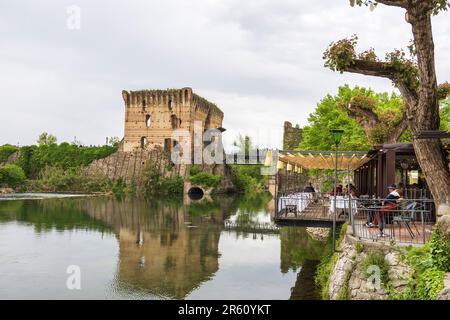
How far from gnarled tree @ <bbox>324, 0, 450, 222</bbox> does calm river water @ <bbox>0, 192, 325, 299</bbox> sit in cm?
467

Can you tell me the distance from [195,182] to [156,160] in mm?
7036

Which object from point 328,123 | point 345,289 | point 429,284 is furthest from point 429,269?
point 328,123

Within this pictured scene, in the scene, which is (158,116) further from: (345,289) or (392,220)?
(345,289)

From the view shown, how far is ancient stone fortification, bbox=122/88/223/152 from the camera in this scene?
62.5 meters

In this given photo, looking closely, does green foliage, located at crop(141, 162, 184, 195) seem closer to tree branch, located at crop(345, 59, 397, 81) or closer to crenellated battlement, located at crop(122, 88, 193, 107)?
crenellated battlement, located at crop(122, 88, 193, 107)

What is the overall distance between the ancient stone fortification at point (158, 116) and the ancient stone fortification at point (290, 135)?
49.6 feet

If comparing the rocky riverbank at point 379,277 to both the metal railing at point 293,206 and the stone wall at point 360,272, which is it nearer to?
the stone wall at point 360,272

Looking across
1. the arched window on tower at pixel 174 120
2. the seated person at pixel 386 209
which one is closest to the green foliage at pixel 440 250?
the seated person at pixel 386 209

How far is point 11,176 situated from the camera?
59.6m

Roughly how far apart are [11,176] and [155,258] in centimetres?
5025

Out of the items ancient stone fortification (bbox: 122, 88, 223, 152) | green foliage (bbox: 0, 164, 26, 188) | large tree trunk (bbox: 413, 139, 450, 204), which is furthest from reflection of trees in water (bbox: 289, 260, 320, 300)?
green foliage (bbox: 0, 164, 26, 188)

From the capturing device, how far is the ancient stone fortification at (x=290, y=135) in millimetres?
51438

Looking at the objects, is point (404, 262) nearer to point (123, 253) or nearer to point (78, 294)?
point (78, 294)

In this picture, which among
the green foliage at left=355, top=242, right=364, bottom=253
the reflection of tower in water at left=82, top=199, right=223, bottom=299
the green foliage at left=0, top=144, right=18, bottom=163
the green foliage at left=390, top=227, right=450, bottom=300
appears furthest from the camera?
the green foliage at left=0, top=144, right=18, bottom=163
